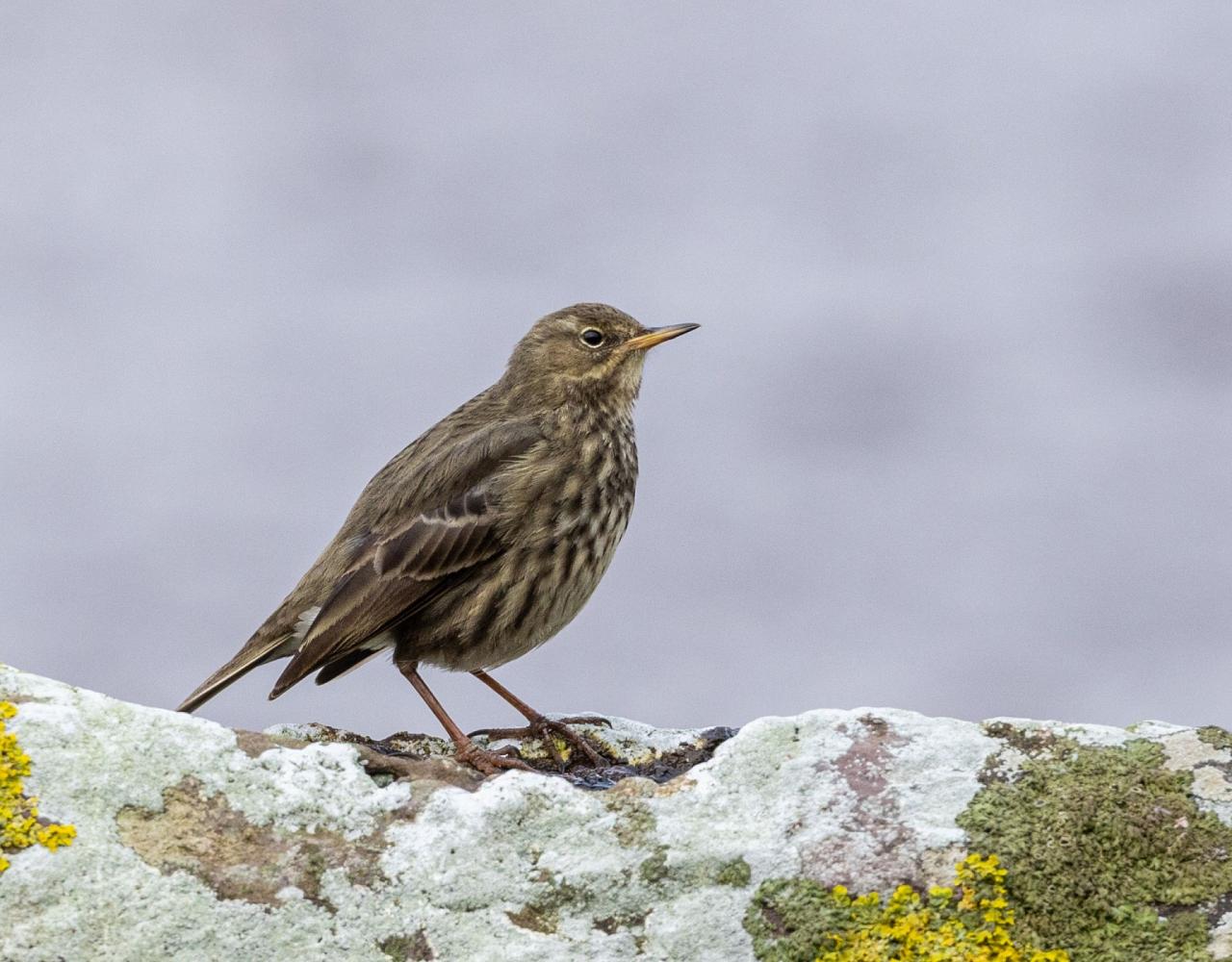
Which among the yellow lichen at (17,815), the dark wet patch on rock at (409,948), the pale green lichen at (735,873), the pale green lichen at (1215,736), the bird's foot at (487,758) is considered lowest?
the dark wet patch on rock at (409,948)

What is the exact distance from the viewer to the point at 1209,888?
170 inches

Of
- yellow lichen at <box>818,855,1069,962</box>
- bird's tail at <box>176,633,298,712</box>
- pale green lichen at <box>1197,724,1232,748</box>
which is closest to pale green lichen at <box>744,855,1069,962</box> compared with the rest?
yellow lichen at <box>818,855,1069,962</box>

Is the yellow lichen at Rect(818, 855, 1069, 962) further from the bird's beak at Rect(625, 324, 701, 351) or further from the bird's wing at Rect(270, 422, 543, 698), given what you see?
the bird's beak at Rect(625, 324, 701, 351)

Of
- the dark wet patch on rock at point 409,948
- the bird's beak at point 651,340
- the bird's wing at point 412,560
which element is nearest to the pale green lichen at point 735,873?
the dark wet patch on rock at point 409,948

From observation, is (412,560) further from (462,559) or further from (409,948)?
(409,948)

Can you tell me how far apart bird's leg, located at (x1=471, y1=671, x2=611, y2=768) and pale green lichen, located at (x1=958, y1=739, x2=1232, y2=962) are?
2.36m

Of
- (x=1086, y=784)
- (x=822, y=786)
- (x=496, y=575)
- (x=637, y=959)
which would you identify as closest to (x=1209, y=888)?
(x=1086, y=784)

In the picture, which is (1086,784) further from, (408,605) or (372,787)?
(408,605)

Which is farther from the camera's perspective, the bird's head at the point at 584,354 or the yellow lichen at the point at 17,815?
the bird's head at the point at 584,354

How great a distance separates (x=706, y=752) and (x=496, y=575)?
218cm

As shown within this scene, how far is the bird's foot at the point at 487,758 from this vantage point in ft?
19.4

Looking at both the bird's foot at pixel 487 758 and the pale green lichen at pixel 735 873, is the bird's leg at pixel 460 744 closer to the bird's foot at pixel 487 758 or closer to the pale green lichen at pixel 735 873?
the bird's foot at pixel 487 758

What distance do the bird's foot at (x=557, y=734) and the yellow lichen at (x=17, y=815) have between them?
101 inches

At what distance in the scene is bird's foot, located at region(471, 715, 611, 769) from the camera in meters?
6.66
